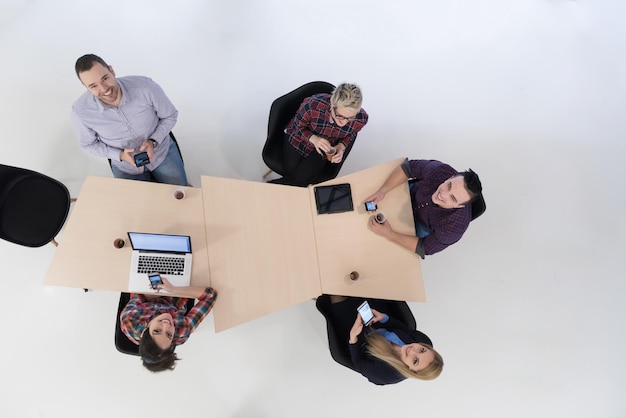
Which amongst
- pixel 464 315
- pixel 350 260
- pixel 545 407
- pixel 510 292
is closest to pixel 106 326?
pixel 350 260

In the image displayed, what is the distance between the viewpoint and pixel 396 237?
93.4 inches

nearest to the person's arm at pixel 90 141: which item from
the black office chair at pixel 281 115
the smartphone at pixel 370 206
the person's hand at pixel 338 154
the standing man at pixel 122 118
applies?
the standing man at pixel 122 118

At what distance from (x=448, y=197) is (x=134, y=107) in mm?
1938

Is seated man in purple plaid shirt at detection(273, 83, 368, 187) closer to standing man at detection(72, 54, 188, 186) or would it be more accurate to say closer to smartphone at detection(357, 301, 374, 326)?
standing man at detection(72, 54, 188, 186)

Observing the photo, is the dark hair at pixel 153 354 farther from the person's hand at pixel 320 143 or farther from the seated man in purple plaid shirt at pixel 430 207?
the person's hand at pixel 320 143

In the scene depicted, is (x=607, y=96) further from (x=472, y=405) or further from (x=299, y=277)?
(x=299, y=277)

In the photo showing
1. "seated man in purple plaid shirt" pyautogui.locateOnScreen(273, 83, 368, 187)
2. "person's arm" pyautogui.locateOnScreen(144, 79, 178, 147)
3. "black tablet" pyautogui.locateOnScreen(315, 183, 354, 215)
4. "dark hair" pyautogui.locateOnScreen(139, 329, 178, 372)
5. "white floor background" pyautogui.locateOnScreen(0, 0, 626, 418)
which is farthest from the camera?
"white floor background" pyautogui.locateOnScreen(0, 0, 626, 418)

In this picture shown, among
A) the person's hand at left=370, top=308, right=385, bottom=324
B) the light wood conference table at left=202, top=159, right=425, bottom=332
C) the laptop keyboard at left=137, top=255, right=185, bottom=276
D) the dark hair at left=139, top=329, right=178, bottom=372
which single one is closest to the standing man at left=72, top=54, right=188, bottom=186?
the light wood conference table at left=202, top=159, right=425, bottom=332

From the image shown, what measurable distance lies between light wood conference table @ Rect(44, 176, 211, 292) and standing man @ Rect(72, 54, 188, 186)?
0.27m

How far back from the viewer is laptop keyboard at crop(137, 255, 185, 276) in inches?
83.7

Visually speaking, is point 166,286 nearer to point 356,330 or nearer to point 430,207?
point 356,330

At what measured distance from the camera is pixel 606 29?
3.91m

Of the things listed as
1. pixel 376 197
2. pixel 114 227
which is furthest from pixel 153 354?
pixel 376 197

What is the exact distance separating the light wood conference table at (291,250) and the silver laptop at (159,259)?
0.15m
